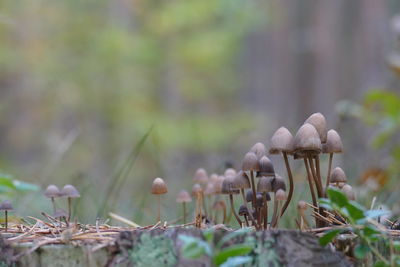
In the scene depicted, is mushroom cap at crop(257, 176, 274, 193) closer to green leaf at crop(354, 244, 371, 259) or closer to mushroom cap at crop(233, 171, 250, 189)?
mushroom cap at crop(233, 171, 250, 189)

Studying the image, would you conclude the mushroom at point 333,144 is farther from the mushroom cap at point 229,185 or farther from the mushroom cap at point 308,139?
the mushroom cap at point 229,185

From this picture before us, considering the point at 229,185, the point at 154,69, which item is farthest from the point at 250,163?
the point at 154,69

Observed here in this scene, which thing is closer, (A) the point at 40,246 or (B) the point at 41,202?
(A) the point at 40,246

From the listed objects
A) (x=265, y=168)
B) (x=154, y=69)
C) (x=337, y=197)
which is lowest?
(x=337, y=197)

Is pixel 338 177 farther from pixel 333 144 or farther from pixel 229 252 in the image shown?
pixel 229 252

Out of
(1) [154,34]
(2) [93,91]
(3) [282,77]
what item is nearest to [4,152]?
(2) [93,91]

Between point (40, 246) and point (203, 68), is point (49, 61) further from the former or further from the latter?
point (40, 246)
